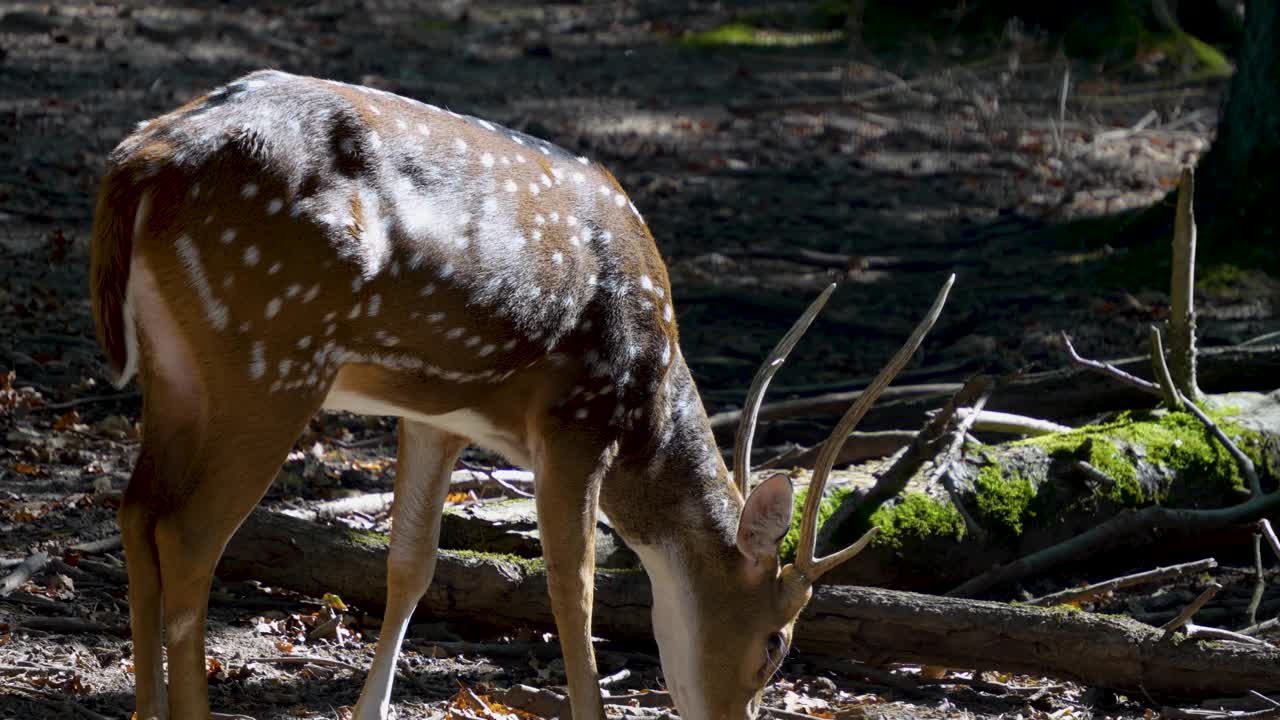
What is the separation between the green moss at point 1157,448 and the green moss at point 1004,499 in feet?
0.85

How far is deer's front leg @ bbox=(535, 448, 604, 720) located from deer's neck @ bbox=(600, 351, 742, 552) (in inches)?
8.9

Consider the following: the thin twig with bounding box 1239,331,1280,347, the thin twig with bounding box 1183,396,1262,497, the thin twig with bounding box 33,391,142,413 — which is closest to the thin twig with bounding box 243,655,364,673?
the thin twig with bounding box 33,391,142,413

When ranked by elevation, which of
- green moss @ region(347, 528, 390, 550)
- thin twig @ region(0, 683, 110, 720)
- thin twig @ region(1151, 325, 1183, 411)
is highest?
thin twig @ region(1151, 325, 1183, 411)

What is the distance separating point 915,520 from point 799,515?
1.58ft

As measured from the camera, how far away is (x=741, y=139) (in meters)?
13.5

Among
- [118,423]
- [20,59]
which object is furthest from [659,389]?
[20,59]

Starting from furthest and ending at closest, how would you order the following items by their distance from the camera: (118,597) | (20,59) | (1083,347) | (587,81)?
(587,81) < (20,59) < (1083,347) < (118,597)

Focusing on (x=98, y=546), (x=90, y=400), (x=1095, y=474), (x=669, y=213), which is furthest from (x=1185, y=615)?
(x=669, y=213)

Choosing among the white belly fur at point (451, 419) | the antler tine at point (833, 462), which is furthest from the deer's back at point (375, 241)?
the antler tine at point (833, 462)

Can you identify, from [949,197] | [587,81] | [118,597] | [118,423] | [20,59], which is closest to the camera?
[118,597]

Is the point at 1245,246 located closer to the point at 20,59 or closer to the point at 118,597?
the point at 118,597

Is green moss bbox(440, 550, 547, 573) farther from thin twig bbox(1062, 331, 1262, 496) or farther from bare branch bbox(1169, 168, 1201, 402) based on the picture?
bare branch bbox(1169, 168, 1201, 402)

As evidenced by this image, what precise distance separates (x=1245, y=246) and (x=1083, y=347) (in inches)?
66.3

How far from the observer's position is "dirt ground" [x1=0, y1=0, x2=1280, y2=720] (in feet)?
16.6
